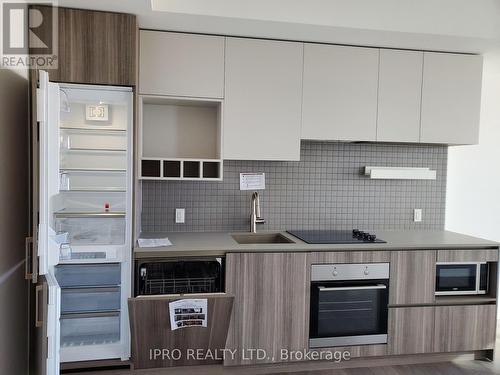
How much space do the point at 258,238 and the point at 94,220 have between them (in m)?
1.20

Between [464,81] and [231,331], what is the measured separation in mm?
2513

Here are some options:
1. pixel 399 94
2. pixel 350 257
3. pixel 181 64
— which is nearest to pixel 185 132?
pixel 181 64

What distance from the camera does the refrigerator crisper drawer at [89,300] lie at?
2.55 m

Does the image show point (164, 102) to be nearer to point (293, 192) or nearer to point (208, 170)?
point (208, 170)

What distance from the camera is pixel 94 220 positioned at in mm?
2592

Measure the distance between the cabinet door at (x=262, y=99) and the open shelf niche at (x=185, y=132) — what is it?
0.12m

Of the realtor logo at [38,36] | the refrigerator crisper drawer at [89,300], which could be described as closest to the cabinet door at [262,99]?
the realtor logo at [38,36]

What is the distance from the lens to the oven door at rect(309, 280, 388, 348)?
264 centimetres

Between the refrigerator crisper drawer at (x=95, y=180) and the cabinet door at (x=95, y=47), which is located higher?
the cabinet door at (x=95, y=47)

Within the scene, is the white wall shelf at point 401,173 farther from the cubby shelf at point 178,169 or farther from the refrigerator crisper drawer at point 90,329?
the refrigerator crisper drawer at point 90,329

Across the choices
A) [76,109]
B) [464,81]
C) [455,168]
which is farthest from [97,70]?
[455,168]

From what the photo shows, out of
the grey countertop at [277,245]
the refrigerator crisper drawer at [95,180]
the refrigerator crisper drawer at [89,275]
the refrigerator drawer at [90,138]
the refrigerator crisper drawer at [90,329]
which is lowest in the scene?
the refrigerator crisper drawer at [90,329]

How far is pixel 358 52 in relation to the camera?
113 inches

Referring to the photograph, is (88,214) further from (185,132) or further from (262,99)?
(262,99)
